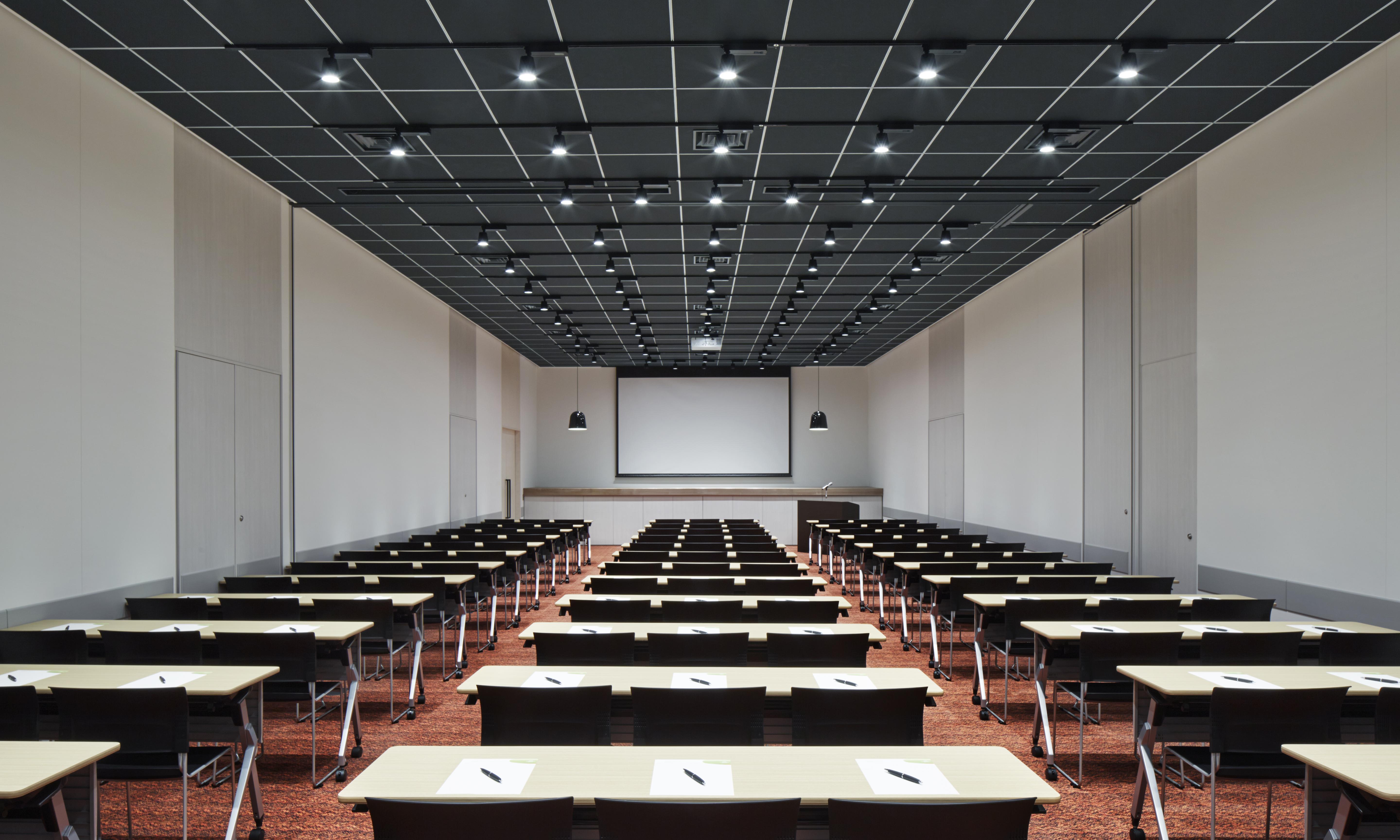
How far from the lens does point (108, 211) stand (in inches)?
242

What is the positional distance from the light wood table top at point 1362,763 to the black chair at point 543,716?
93.2 inches

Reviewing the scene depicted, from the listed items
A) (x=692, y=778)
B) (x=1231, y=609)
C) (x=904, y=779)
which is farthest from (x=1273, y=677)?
(x=692, y=778)

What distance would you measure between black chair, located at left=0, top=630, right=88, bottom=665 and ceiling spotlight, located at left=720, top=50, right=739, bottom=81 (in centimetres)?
481

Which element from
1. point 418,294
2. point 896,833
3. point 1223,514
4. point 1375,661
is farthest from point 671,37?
point 418,294

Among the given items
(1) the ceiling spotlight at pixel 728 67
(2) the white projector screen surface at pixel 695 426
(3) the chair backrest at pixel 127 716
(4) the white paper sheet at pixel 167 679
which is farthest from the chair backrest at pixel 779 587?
(2) the white projector screen surface at pixel 695 426

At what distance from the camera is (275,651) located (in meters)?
4.62

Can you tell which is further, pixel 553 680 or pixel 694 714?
pixel 553 680

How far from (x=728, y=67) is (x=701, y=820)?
15.1 feet

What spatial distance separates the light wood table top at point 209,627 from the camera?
15.4 ft

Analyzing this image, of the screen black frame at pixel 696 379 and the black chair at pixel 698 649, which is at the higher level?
the screen black frame at pixel 696 379

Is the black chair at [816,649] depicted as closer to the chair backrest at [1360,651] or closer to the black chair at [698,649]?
the black chair at [698,649]

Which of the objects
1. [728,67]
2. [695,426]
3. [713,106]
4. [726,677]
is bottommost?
[726,677]

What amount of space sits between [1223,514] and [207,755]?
7.86 m

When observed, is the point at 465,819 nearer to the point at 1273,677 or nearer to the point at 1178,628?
the point at 1273,677
